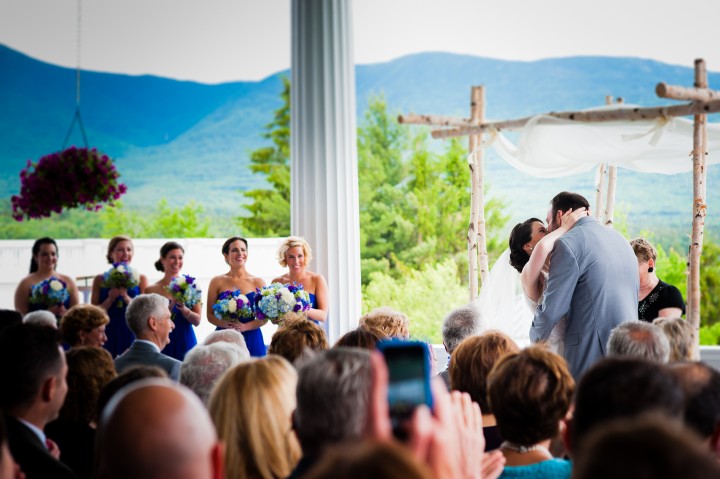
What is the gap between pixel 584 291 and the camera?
4.42 m

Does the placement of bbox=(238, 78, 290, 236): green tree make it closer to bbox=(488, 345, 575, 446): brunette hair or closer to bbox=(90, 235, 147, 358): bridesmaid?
bbox=(90, 235, 147, 358): bridesmaid

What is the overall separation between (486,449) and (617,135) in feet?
12.2

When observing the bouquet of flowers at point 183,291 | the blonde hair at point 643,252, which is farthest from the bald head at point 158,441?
the bouquet of flowers at point 183,291

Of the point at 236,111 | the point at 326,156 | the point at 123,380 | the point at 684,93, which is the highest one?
the point at 236,111

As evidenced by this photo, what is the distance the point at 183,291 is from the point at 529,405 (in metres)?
3.94

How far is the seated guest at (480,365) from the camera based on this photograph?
2773mm

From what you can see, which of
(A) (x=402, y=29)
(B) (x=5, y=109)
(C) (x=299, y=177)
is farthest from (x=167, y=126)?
(C) (x=299, y=177)

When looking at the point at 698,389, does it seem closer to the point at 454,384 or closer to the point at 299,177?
the point at 454,384

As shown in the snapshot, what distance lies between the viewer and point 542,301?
4.50 m

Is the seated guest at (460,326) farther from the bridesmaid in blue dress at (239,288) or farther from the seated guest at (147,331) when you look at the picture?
the bridesmaid in blue dress at (239,288)

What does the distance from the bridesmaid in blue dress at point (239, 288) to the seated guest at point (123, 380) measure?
3.10 metres

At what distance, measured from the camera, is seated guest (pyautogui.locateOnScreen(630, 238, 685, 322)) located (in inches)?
190

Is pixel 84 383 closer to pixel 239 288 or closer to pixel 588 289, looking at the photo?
pixel 588 289

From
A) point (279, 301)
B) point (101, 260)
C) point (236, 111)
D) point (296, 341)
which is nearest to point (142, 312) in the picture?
point (296, 341)
